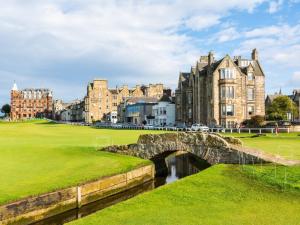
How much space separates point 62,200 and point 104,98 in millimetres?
141634

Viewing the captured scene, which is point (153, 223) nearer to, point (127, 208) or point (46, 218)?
point (127, 208)

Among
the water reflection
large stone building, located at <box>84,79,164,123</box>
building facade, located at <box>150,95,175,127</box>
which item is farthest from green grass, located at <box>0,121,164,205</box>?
large stone building, located at <box>84,79,164,123</box>

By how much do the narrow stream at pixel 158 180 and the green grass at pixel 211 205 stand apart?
12.6ft

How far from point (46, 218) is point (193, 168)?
20099 mm

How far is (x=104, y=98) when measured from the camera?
159750mm

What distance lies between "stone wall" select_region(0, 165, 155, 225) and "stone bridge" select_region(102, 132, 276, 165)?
5.21m

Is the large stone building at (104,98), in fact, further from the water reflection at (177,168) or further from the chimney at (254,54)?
the water reflection at (177,168)

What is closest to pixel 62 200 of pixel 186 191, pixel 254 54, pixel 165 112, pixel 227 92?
pixel 186 191

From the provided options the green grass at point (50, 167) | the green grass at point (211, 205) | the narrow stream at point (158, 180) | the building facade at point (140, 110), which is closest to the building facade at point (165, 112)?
the building facade at point (140, 110)

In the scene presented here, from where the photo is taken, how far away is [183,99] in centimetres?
9488

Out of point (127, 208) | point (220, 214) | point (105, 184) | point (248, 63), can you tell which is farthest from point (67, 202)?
point (248, 63)

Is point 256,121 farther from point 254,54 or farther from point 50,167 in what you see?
point 50,167

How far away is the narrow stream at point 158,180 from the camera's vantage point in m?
18.8

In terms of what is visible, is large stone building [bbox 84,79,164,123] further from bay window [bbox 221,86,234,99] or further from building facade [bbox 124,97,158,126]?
bay window [bbox 221,86,234,99]
